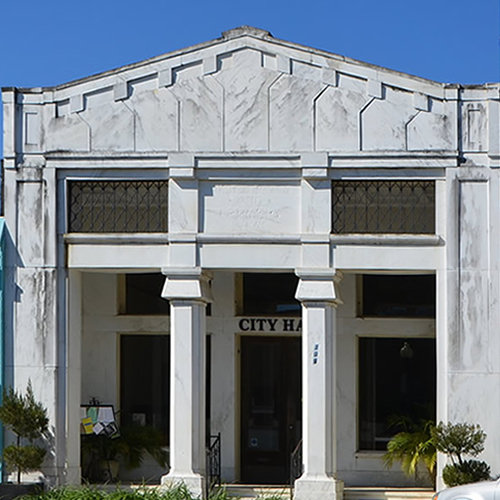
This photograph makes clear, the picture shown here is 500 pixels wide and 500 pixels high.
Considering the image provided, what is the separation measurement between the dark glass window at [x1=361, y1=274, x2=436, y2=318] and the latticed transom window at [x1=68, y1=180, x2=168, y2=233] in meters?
4.58

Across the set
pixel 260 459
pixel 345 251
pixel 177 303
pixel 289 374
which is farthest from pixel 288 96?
pixel 260 459

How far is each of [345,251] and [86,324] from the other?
583 cm

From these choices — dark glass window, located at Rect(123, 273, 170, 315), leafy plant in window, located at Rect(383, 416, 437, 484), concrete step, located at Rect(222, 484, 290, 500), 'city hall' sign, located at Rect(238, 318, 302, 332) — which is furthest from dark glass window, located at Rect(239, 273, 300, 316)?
concrete step, located at Rect(222, 484, 290, 500)

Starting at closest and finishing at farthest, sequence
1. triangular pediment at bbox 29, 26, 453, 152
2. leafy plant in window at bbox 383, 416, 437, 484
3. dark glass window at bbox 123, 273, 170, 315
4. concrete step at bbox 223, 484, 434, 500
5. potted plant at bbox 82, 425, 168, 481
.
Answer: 1. triangular pediment at bbox 29, 26, 453, 152
2. concrete step at bbox 223, 484, 434, 500
3. leafy plant in window at bbox 383, 416, 437, 484
4. potted plant at bbox 82, 425, 168, 481
5. dark glass window at bbox 123, 273, 170, 315

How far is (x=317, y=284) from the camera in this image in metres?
18.9

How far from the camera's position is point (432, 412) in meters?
20.7

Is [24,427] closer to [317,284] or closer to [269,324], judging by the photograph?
[269,324]

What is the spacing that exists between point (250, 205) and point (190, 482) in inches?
189

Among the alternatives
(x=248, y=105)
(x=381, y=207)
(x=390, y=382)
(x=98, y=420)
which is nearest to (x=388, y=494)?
(x=390, y=382)

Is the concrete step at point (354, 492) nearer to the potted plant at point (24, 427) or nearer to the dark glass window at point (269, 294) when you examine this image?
the potted plant at point (24, 427)

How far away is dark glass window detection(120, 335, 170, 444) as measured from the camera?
71.4ft

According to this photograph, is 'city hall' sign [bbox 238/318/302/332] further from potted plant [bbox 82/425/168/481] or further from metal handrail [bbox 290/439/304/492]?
potted plant [bbox 82/425/168/481]

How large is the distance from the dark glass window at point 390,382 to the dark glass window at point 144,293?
4.12 m

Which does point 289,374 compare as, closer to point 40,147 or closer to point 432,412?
point 432,412
